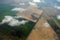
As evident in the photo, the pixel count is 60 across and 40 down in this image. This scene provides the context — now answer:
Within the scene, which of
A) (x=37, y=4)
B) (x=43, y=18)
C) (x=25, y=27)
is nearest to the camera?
(x=25, y=27)

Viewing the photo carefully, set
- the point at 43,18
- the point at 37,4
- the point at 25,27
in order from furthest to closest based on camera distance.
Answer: the point at 37,4
the point at 43,18
the point at 25,27

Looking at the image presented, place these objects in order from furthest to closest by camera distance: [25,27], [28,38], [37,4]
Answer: [37,4] < [25,27] < [28,38]

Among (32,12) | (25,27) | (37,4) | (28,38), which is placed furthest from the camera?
(37,4)

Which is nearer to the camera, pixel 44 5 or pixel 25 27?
pixel 25 27

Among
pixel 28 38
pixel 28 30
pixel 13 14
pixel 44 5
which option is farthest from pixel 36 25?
pixel 44 5

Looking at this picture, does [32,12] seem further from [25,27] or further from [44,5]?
[25,27]

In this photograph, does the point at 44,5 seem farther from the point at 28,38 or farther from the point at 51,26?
the point at 28,38

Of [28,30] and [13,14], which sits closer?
[28,30]

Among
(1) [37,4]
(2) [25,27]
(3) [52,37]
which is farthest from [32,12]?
(3) [52,37]
